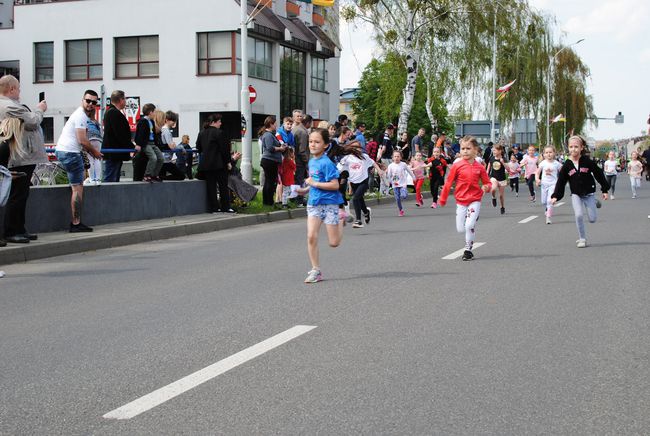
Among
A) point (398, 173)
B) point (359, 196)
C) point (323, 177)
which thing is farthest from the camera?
point (398, 173)

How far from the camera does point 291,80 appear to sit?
47.5 m

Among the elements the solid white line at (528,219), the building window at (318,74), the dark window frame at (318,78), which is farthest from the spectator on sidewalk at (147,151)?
the building window at (318,74)

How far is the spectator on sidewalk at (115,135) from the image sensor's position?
15359mm

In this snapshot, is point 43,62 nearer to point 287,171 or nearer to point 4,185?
point 287,171

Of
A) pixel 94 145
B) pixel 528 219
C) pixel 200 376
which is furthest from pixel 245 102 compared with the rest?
pixel 200 376

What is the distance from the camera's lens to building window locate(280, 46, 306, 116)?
46.3m

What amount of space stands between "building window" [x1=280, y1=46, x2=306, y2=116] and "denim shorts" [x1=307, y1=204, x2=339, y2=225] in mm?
37237

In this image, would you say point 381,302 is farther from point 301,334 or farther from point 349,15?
point 349,15

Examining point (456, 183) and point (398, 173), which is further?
point (398, 173)

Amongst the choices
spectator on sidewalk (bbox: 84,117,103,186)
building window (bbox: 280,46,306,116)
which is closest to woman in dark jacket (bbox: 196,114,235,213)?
spectator on sidewalk (bbox: 84,117,103,186)

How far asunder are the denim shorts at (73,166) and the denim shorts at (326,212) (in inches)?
205

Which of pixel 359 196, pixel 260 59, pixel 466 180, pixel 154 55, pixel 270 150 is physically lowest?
pixel 359 196

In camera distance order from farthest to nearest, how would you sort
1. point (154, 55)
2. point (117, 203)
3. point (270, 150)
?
1. point (154, 55)
2. point (270, 150)
3. point (117, 203)

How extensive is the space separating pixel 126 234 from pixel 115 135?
255cm
